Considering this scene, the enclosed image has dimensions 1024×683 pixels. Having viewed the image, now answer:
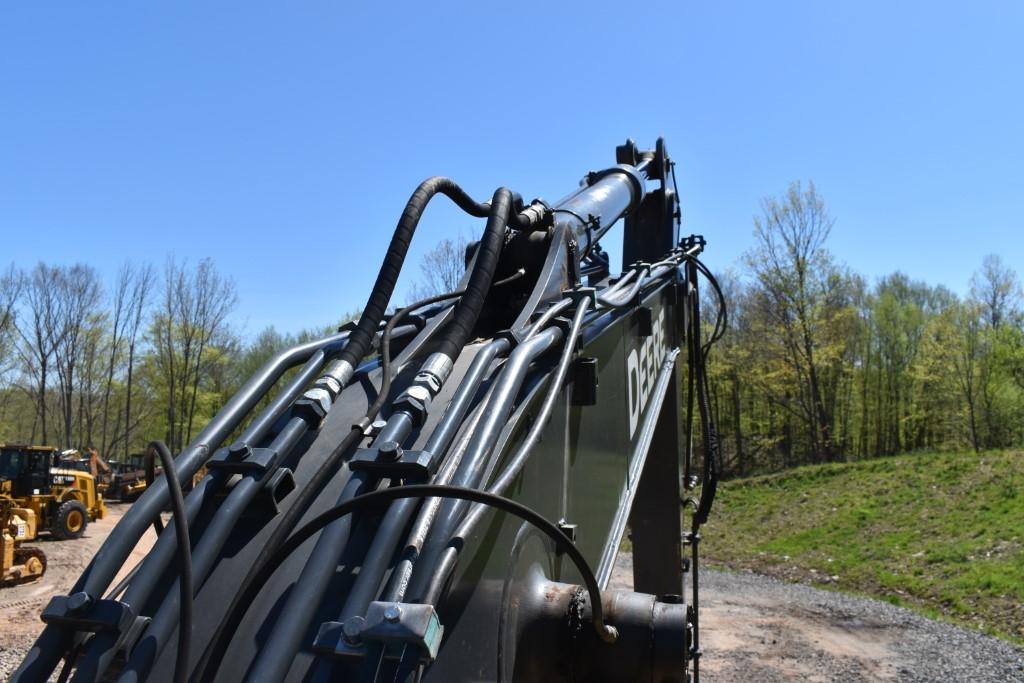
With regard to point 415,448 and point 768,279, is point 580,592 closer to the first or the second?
point 415,448

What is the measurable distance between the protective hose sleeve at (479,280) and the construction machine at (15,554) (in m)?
15.6

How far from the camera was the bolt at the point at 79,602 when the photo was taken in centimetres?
166

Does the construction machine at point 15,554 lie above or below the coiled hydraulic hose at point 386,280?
below

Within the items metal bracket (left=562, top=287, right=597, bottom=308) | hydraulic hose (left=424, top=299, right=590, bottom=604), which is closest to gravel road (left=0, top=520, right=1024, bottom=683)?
metal bracket (left=562, top=287, right=597, bottom=308)

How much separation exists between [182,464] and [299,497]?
0.94ft

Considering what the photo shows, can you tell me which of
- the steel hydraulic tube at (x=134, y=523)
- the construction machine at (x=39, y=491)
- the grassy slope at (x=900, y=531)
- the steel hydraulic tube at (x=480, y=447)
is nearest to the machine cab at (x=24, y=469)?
the construction machine at (x=39, y=491)

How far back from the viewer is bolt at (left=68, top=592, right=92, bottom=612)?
1663mm

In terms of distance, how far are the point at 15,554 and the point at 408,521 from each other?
670 inches

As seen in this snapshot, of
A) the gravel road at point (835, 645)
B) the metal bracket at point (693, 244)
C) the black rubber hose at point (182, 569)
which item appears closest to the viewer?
the black rubber hose at point (182, 569)

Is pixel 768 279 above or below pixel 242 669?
above

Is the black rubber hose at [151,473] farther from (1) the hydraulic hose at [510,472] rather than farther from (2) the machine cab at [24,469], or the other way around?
(2) the machine cab at [24,469]

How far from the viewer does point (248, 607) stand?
178 cm

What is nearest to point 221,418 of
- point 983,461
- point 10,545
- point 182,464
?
point 182,464

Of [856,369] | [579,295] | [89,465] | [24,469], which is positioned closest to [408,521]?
[579,295]
